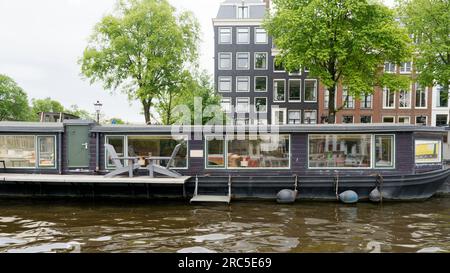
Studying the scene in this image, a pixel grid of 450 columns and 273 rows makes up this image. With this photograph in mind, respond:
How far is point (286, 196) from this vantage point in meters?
11.7

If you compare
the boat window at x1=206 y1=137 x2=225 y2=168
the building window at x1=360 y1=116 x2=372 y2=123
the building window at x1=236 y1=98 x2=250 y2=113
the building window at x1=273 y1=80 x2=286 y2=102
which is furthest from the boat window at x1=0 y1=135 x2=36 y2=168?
the building window at x1=360 y1=116 x2=372 y2=123

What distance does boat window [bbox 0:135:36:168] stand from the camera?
1297 cm

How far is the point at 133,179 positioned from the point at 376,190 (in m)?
8.21

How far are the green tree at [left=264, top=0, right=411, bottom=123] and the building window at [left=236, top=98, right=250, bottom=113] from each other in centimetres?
1293

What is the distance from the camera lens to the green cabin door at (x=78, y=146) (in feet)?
42.5

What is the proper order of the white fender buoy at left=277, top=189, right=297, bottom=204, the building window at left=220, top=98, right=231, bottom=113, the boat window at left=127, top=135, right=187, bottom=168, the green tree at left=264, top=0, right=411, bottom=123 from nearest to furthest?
the white fender buoy at left=277, top=189, right=297, bottom=204 → the boat window at left=127, top=135, right=187, bottom=168 → the green tree at left=264, top=0, right=411, bottom=123 → the building window at left=220, top=98, right=231, bottom=113

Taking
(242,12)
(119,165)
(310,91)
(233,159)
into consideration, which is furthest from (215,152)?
(242,12)

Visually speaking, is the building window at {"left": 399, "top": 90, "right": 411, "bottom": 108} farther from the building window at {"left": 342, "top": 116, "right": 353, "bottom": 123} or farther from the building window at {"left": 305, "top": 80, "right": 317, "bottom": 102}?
the building window at {"left": 305, "top": 80, "right": 317, "bottom": 102}

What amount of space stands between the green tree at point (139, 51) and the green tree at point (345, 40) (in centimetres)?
726

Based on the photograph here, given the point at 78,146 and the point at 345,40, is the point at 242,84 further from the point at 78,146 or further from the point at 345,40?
the point at 78,146

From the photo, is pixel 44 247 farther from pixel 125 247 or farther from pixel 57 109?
pixel 57 109

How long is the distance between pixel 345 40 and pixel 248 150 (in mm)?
11676

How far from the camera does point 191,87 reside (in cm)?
2428
